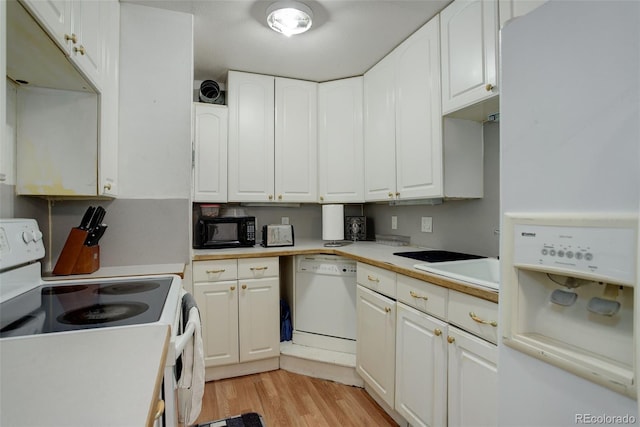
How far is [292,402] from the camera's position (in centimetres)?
190

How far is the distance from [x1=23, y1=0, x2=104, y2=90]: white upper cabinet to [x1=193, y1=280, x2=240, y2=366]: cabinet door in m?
1.34

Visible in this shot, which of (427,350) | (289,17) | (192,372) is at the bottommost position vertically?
(427,350)

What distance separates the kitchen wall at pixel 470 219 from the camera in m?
1.76

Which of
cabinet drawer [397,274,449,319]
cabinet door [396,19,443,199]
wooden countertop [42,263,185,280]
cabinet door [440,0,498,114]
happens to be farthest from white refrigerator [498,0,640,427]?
wooden countertop [42,263,185,280]

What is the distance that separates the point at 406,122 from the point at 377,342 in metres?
1.42

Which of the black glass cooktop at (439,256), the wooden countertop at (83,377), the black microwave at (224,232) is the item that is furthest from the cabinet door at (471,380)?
the black microwave at (224,232)

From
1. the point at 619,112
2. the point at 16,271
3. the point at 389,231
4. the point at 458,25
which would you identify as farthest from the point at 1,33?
the point at 389,231

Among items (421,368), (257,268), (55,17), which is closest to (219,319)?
(257,268)

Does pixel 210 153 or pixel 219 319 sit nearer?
pixel 219 319

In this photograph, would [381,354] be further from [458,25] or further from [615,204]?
[458,25]

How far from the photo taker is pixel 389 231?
107 inches

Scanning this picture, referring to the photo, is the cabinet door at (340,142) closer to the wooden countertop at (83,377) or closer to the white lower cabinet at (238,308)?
the white lower cabinet at (238,308)

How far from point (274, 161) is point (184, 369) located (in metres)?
1.95

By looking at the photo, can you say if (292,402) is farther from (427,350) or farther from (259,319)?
(427,350)
